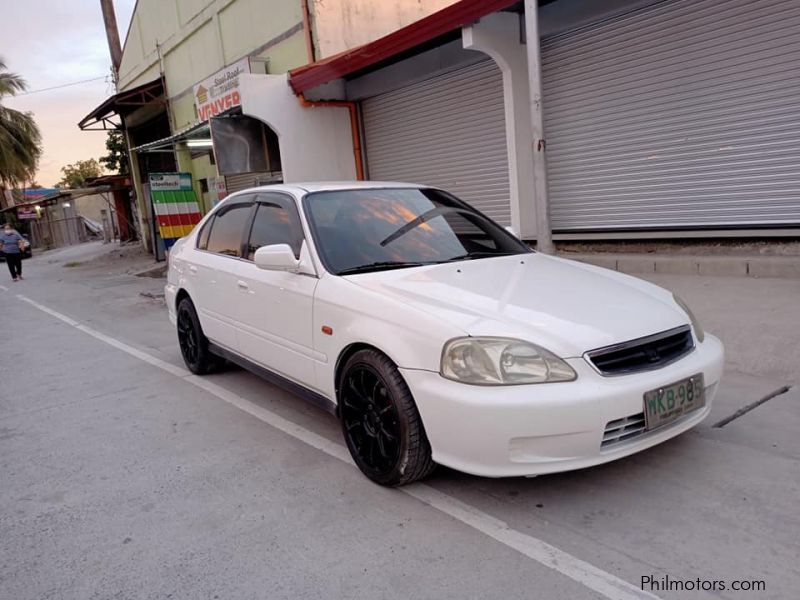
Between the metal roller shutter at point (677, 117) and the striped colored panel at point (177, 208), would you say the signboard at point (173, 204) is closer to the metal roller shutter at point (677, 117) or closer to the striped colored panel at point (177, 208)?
the striped colored panel at point (177, 208)

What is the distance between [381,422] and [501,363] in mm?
795

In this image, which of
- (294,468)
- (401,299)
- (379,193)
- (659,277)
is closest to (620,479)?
(401,299)

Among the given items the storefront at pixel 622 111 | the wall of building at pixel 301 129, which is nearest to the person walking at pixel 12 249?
the wall of building at pixel 301 129

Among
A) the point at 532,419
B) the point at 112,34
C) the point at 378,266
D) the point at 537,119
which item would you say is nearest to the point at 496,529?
the point at 532,419

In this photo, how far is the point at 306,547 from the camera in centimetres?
286

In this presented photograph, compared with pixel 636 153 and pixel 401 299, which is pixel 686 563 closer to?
pixel 401 299

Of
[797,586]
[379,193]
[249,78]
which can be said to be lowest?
[797,586]

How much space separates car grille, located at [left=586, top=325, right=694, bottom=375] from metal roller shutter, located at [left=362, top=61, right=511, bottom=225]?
6538 mm

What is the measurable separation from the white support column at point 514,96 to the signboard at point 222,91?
19.2 ft

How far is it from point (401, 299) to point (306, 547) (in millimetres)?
1276

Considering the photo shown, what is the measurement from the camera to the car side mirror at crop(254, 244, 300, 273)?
381 cm

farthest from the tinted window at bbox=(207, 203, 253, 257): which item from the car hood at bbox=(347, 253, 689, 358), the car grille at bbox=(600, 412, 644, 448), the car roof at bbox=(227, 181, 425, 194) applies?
the car grille at bbox=(600, 412, 644, 448)

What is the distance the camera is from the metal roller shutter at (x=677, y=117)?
645cm

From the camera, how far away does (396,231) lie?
416 cm
